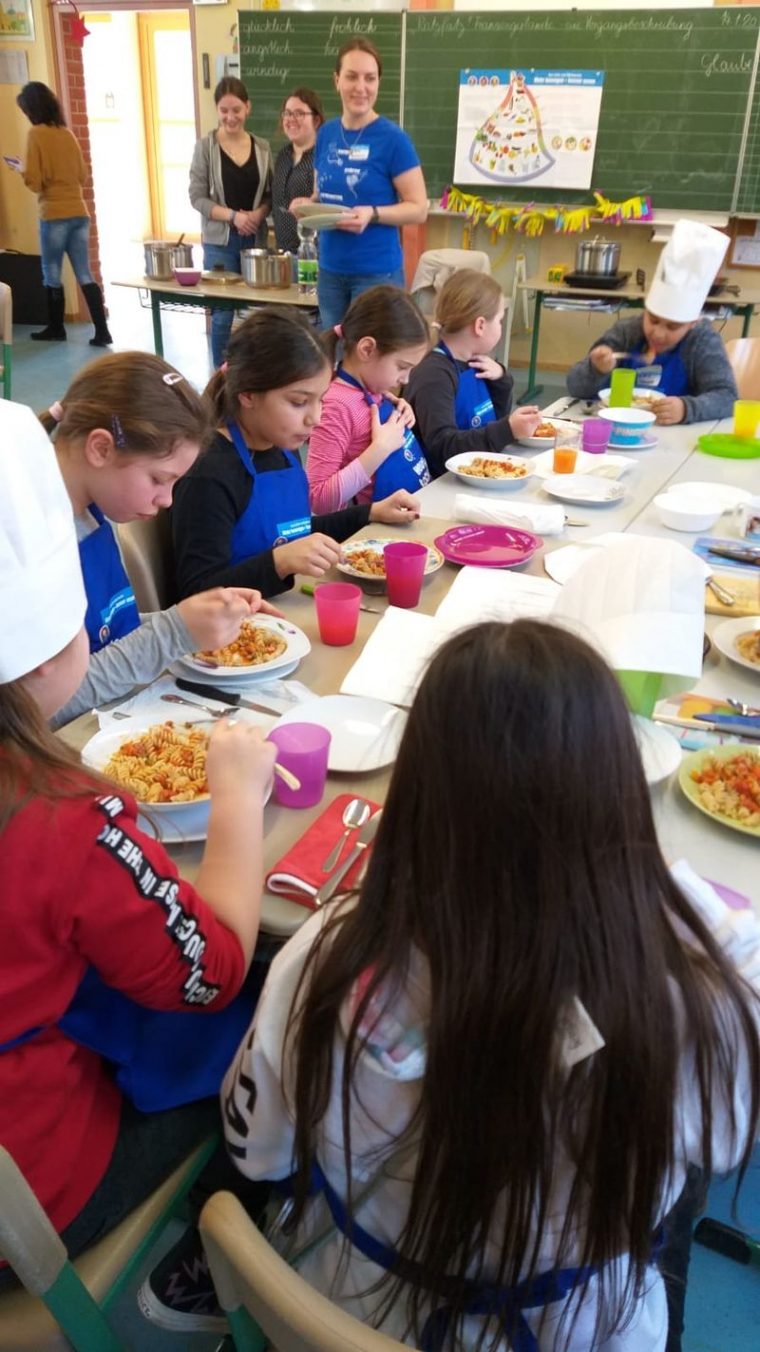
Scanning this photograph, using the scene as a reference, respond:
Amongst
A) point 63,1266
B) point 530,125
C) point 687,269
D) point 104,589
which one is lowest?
point 63,1266

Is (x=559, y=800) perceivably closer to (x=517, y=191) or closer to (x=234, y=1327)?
(x=234, y=1327)

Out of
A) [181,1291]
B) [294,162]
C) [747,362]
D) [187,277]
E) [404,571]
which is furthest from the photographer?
[294,162]

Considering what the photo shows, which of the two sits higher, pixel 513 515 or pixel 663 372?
pixel 663 372

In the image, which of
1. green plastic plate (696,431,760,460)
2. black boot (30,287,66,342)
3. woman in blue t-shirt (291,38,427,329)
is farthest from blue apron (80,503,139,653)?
black boot (30,287,66,342)

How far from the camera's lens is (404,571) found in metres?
1.60

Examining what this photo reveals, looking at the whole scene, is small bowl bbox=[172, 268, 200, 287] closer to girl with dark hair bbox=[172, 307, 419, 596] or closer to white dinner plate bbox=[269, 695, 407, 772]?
girl with dark hair bbox=[172, 307, 419, 596]

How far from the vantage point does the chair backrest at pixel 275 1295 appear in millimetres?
527

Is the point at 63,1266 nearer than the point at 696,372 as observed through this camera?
Yes

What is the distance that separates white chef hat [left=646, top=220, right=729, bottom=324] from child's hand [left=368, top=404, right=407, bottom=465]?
1111 mm

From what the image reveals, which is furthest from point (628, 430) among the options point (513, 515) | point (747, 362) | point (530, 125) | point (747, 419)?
point (530, 125)

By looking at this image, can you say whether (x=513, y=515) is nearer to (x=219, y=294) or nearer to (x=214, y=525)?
(x=214, y=525)

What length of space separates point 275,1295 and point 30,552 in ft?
2.06

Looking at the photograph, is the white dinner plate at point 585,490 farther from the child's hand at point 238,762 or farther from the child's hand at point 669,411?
the child's hand at point 238,762

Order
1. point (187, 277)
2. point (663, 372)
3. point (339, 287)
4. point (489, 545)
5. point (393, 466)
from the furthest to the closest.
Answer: point (187, 277), point (339, 287), point (663, 372), point (393, 466), point (489, 545)
